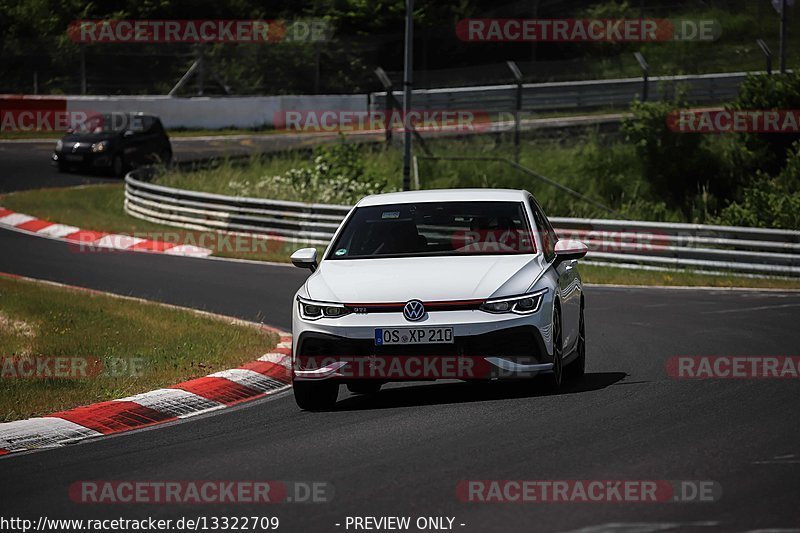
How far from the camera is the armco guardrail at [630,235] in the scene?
2311 cm

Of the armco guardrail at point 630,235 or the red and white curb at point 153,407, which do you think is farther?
the armco guardrail at point 630,235

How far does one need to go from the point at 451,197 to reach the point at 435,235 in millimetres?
322

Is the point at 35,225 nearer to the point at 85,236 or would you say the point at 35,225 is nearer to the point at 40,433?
the point at 85,236

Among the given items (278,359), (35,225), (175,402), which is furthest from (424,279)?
(35,225)

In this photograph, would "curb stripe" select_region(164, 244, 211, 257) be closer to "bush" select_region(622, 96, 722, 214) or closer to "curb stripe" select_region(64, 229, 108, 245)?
"curb stripe" select_region(64, 229, 108, 245)

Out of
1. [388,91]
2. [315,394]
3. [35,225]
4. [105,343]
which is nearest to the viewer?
[315,394]

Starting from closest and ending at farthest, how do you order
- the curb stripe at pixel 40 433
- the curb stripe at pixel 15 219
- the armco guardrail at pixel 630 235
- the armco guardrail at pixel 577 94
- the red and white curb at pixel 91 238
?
the curb stripe at pixel 40 433
the armco guardrail at pixel 630 235
the red and white curb at pixel 91 238
the curb stripe at pixel 15 219
the armco guardrail at pixel 577 94

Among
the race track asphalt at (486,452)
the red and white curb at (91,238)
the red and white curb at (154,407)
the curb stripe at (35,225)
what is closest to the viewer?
the race track asphalt at (486,452)

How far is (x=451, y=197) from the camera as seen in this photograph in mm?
11266

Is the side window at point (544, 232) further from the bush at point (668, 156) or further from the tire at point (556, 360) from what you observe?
the bush at point (668, 156)

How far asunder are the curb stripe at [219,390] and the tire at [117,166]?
28.6 m

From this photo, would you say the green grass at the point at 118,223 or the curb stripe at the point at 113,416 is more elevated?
the curb stripe at the point at 113,416

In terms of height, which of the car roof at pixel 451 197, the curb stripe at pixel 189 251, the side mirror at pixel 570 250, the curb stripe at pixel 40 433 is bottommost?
the curb stripe at pixel 189 251

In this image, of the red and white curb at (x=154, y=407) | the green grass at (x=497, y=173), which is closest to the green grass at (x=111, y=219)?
the green grass at (x=497, y=173)
